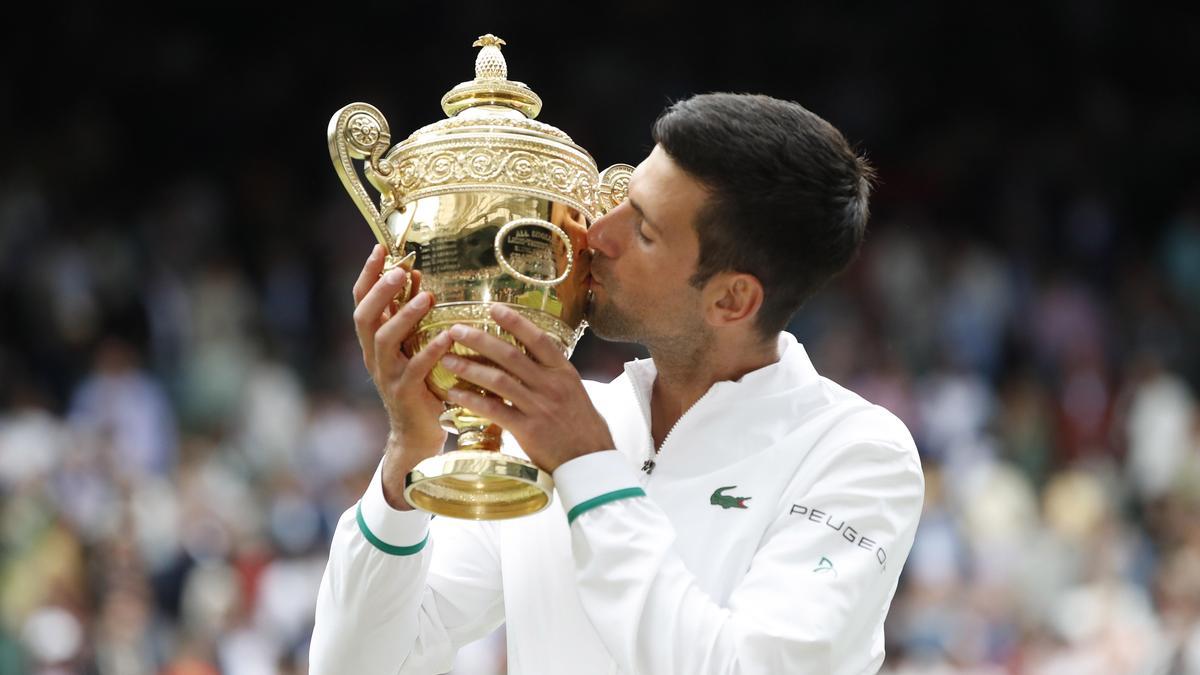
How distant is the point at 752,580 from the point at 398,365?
682 mm

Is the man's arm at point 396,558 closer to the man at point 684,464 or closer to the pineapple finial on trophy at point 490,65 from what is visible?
the man at point 684,464

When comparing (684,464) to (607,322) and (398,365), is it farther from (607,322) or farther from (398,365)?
(398,365)

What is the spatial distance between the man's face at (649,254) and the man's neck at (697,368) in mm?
112

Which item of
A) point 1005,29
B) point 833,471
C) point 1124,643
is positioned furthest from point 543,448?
point 1005,29

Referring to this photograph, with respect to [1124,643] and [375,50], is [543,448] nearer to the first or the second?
[1124,643]

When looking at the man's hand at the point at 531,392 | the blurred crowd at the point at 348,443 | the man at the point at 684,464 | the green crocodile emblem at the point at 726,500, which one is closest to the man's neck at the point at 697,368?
the man at the point at 684,464

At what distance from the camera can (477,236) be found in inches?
106

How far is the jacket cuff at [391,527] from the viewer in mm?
2842

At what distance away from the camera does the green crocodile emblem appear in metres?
2.82

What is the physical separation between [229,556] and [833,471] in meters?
7.08

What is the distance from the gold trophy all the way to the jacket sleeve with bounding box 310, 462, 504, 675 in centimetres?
13

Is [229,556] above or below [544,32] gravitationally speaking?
below

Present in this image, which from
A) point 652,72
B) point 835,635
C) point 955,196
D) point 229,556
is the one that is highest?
point 652,72

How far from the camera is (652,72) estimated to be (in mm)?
14125
